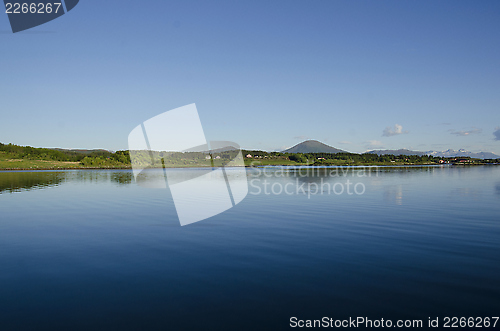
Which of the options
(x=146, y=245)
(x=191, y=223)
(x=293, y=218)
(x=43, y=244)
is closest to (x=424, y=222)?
(x=293, y=218)

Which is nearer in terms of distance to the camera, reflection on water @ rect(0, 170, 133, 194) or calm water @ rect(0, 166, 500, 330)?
calm water @ rect(0, 166, 500, 330)

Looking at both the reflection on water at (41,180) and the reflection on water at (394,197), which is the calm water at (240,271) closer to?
the reflection on water at (394,197)

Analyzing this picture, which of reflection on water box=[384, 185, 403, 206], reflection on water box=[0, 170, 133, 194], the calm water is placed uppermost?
reflection on water box=[0, 170, 133, 194]

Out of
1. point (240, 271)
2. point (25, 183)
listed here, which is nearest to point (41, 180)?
point (25, 183)

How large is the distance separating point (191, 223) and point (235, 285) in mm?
11907

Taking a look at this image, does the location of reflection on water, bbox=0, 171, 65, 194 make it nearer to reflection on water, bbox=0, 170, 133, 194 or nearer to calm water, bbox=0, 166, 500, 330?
reflection on water, bbox=0, 170, 133, 194

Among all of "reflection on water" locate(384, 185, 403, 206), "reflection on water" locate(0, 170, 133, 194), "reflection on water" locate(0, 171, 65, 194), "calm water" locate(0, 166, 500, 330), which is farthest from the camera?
"reflection on water" locate(0, 170, 133, 194)

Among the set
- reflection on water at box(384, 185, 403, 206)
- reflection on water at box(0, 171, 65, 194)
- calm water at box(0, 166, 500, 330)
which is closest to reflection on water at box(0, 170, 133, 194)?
reflection on water at box(0, 171, 65, 194)

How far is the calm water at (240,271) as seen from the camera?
8.20 metres

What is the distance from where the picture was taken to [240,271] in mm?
11414

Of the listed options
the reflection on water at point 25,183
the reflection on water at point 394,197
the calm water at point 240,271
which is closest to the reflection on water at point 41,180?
the reflection on water at point 25,183

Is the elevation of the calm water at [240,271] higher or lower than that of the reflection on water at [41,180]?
lower

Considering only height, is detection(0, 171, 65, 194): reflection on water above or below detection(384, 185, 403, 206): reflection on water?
above

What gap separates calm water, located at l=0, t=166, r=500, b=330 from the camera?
8.20m
